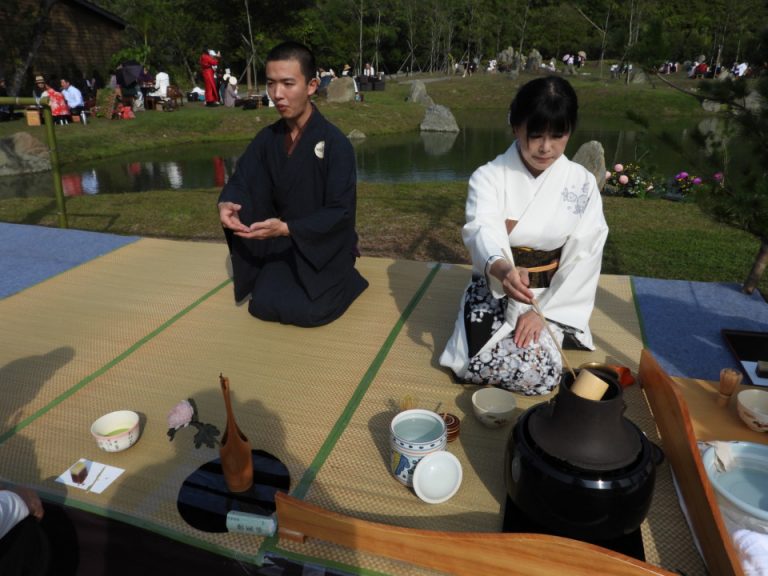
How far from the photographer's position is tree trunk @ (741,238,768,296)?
385 cm

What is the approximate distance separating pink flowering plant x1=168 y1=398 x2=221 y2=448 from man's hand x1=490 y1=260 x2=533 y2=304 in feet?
4.63

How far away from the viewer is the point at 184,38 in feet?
90.7

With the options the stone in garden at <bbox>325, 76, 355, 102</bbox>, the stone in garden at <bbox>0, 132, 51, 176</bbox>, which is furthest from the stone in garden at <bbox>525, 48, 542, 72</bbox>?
the stone in garden at <bbox>0, 132, 51, 176</bbox>

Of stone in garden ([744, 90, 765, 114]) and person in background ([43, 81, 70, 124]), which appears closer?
stone in garden ([744, 90, 765, 114])

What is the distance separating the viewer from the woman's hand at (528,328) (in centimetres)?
263

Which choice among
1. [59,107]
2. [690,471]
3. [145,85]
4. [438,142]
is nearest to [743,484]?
[690,471]

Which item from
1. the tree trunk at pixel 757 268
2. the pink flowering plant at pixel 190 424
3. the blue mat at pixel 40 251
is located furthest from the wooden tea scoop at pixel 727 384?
the blue mat at pixel 40 251

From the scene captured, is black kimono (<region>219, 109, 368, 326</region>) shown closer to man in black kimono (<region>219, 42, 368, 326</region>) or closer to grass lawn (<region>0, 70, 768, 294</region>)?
man in black kimono (<region>219, 42, 368, 326</region>)

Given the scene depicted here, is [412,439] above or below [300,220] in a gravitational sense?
below

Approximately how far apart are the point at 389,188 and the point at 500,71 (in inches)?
1340

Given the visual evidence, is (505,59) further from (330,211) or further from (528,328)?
(528,328)

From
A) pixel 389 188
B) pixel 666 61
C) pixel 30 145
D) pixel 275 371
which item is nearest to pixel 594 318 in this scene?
pixel 666 61

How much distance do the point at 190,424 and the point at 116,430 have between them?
1.12 feet

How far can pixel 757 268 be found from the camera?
12.9 feet
